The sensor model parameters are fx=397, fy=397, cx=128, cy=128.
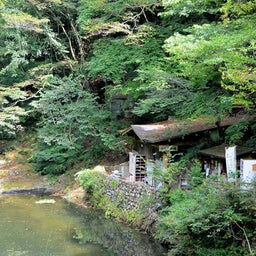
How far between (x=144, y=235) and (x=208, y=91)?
5.50m

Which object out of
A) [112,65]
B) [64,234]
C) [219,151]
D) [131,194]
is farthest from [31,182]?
[219,151]

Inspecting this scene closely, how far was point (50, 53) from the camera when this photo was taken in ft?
94.7

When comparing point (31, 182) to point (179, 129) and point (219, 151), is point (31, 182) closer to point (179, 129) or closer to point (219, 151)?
point (179, 129)

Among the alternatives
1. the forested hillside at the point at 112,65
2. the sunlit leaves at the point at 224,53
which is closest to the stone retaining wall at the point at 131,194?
the forested hillside at the point at 112,65

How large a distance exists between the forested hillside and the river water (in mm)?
4664

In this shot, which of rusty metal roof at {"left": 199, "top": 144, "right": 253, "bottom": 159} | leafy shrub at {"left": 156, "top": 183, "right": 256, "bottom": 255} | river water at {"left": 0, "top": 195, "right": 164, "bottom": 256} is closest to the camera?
leafy shrub at {"left": 156, "top": 183, "right": 256, "bottom": 255}

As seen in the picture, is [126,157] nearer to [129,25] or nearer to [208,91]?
[129,25]

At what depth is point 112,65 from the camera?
70.2 ft

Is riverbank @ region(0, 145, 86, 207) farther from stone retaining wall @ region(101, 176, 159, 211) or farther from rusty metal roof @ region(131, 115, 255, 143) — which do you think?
rusty metal roof @ region(131, 115, 255, 143)

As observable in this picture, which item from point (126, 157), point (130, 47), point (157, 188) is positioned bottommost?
point (157, 188)

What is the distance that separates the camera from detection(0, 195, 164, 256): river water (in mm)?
12586

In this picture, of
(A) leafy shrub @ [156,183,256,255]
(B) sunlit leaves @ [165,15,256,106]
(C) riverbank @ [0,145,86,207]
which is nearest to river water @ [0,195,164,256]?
(A) leafy shrub @ [156,183,256,255]

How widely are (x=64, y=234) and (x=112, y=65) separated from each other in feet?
33.3

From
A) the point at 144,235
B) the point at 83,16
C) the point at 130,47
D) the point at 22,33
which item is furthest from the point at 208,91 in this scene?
the point at 22,33
